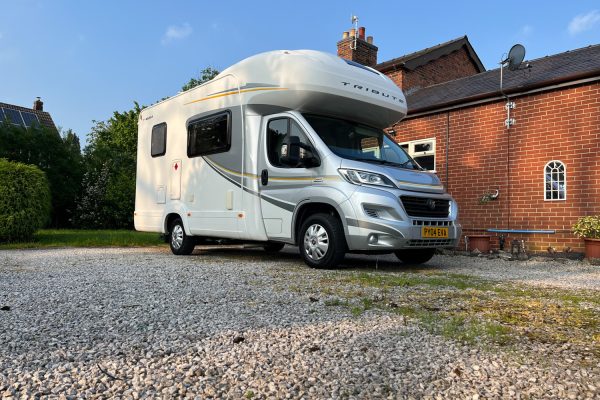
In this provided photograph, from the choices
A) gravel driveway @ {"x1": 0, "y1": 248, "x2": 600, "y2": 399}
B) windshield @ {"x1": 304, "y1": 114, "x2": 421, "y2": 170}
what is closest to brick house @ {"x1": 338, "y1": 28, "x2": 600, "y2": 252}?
windshield @ {"x1": 304, "y1": 114, "x2": 421, "y2": 170}

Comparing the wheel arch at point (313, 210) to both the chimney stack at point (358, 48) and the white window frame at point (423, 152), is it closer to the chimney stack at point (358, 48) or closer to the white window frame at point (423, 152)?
the white window frame at point (423, 152)

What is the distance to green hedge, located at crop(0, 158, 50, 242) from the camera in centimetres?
1015

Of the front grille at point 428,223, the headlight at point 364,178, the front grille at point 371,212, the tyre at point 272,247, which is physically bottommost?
the tyre at point 272,247

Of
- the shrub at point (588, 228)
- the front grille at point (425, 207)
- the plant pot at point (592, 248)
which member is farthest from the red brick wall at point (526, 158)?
the front grille at point (425, 207)

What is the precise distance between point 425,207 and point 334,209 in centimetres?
122

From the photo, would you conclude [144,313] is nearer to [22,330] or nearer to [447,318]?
[22,330]

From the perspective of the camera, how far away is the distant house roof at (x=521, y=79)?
358 inches

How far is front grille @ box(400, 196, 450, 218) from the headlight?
304 mm

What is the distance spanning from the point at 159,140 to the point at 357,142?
4.30 meters

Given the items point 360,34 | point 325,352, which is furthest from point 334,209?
point 360,34

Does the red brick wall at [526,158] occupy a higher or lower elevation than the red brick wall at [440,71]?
lower

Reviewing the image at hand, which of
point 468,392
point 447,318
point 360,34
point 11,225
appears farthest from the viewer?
point 360,34

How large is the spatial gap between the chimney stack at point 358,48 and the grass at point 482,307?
12.0m

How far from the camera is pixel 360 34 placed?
16.5 m
